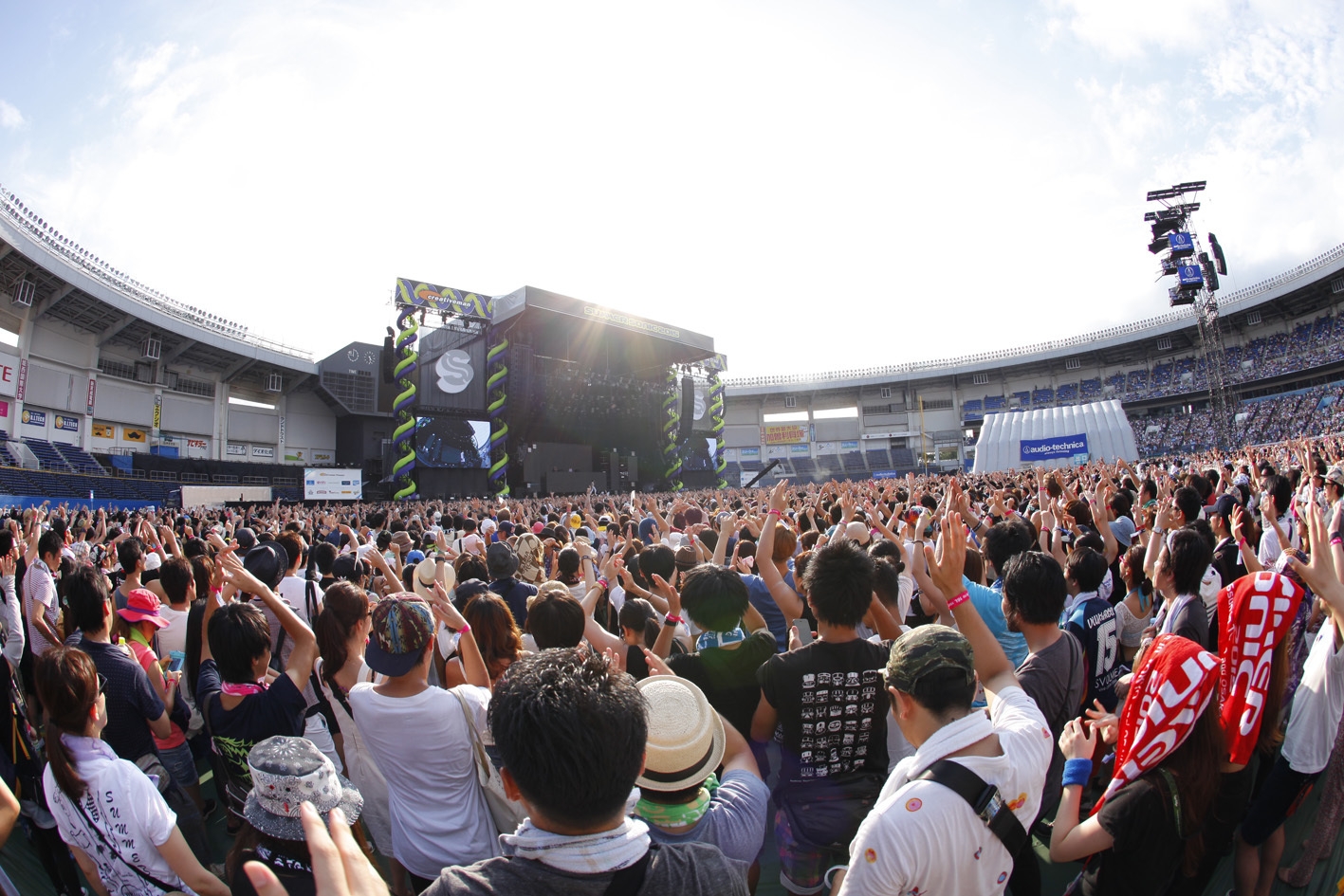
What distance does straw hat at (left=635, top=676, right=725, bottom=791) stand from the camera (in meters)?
1.51

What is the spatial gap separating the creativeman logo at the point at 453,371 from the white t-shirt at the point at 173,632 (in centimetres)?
2389

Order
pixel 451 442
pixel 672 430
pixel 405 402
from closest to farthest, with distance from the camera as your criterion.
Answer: pixel 405 402 < pixel 451 442 < pixel 672 430

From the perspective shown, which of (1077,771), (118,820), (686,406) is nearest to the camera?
(1077,771)

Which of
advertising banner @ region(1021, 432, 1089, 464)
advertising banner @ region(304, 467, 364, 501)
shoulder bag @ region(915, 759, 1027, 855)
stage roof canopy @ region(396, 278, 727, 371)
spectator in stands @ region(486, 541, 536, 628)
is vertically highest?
stage roof canopy @ region(396, 278, 727, 371)

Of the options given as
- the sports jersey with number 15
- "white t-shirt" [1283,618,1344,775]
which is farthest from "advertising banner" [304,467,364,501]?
"white t-shirt" [1283,618,1344,775]

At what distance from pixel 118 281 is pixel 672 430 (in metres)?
23.7

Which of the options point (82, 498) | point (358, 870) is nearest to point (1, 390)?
point (82, 498)

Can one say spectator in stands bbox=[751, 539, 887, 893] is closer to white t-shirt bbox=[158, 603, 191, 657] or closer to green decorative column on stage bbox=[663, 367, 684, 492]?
white t-shirt bbox=[158, 603, 191, 657]

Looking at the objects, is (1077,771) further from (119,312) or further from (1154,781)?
(119,312)

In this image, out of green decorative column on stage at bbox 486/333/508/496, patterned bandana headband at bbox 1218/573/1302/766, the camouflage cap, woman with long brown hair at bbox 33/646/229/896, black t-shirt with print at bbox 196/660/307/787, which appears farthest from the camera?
green decorative column on stage at bbox 486/333/508/496

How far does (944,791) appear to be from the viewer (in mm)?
1304

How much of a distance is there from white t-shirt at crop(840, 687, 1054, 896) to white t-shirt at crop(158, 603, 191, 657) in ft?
13.3

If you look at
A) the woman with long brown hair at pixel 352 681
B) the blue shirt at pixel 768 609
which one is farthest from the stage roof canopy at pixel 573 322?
the woman with long brown hair at pixel 352 681

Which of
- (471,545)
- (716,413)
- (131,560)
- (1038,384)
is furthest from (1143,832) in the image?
(1038,384)
